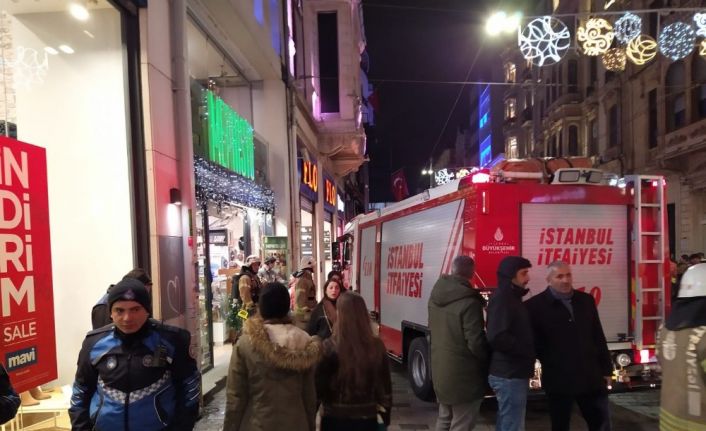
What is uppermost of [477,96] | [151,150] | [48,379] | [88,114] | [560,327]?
[477,96]

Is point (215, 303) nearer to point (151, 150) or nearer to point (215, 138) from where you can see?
point (215, 138)

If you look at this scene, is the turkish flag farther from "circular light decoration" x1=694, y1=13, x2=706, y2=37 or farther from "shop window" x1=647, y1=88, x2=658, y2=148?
"circular light decoration" x1=694, y1=13, x2=706, y2=37

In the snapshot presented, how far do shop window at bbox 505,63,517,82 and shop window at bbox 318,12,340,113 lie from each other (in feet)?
92.5

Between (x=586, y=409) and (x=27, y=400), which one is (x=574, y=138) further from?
(x=27, y=400)

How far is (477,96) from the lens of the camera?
68.8 metres

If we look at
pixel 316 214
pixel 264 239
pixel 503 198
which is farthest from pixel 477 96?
pixel 503 198

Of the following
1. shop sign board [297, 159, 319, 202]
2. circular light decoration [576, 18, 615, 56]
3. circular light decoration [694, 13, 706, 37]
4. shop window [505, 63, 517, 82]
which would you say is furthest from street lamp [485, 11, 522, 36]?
shop window [505, 63, 517, 82]

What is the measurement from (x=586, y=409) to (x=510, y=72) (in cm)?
4315

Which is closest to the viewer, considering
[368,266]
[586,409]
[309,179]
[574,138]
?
[586,409]

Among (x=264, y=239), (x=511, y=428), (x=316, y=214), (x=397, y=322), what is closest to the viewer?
(x=511, y=428)

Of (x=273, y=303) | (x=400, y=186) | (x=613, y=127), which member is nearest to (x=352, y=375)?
(x=273, y=303)

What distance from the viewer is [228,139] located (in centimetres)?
936

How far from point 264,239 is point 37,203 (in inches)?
290

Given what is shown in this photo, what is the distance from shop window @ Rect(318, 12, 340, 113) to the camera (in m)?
18.3
